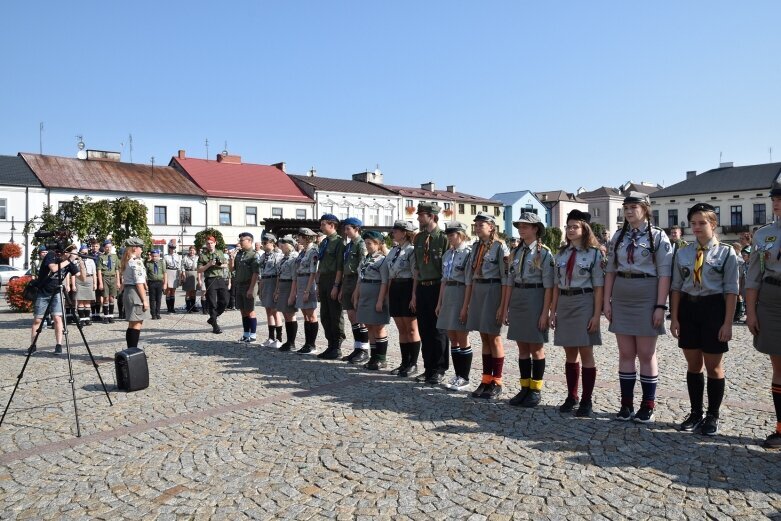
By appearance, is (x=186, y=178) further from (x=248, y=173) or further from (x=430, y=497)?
(x=430, y=497)

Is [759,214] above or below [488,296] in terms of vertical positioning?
above

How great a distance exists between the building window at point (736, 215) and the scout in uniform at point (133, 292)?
70.2 m

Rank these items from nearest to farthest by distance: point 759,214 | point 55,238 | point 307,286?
point 55,238, point 307,286, point 759,214

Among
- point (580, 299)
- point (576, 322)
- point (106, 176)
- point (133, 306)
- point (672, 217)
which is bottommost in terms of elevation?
point (576, 322)

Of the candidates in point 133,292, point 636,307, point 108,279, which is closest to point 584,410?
point 636,307

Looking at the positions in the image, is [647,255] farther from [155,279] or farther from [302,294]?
[155,279]

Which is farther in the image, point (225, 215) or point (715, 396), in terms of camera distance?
point (225, 215)

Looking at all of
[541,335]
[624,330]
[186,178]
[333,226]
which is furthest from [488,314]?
[186,178]

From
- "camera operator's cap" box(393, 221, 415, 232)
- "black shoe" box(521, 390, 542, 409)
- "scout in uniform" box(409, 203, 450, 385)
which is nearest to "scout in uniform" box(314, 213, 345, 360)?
"camera operator's cap" box(393, 221, 415, 232)

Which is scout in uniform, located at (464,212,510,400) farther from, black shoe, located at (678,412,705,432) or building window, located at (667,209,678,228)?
building window, located at (667,209,678,228)

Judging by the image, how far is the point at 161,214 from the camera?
161 ft

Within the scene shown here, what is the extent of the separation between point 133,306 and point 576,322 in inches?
247

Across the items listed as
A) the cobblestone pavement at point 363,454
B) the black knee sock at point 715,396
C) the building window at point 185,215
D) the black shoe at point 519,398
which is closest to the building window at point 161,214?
the building window at point 185,215

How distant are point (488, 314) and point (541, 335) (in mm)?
670
